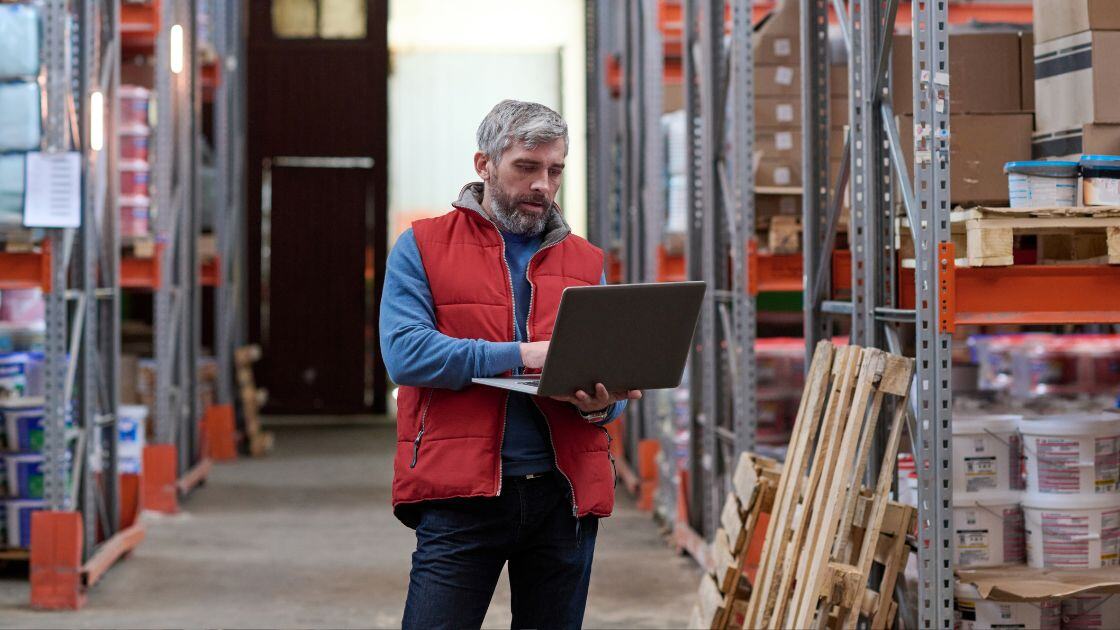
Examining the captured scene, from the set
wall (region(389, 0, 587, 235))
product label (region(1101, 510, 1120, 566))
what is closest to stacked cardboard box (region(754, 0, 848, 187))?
product label (region(1101, 510, 1120, 566))

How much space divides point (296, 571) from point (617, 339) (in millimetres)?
5116

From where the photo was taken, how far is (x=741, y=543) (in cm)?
532

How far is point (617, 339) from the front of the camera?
2.87 meters

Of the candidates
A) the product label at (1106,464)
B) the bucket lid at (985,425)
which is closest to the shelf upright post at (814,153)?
the bucket lid at (985,425)

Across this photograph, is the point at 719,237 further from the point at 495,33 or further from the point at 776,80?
the point at 495,33

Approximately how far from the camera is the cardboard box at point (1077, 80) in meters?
4.57

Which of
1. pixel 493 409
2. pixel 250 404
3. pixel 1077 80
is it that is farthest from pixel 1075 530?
pixel 250 404

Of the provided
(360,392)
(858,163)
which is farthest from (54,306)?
(360,392)

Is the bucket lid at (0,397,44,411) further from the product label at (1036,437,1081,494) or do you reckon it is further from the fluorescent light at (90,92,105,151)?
the product label at (1036,437,1081,494)

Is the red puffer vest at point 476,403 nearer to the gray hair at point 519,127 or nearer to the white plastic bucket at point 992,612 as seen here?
the gray hair at point 519,127

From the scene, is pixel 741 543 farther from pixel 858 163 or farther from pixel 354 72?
pixel 354 72

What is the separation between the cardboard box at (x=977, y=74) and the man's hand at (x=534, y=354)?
9.04 feet

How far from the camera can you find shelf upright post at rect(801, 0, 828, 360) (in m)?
5.65

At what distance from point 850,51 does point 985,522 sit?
5.77 ft
